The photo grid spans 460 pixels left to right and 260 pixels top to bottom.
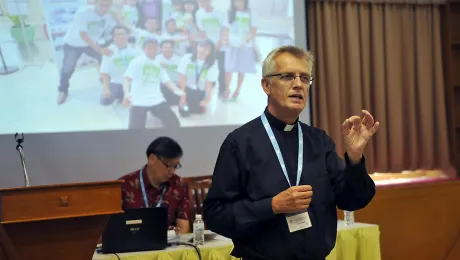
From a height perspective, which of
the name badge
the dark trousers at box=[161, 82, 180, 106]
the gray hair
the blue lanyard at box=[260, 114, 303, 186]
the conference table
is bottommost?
the conference table

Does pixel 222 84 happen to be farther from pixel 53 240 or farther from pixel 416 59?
pixel 53 240

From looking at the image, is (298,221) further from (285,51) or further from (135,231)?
(135,231)

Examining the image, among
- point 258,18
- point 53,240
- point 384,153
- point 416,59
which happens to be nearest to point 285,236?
point 53,240

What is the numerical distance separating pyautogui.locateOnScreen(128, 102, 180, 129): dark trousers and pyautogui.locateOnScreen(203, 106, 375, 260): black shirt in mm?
2648

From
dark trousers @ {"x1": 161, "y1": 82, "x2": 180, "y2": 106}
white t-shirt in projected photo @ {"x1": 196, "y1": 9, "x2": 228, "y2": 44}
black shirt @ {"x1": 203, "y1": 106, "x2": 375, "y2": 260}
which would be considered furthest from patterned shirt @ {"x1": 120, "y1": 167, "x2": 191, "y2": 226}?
black shirt @ {"x1": 203, "y1": 106, "x2": 375, "y2": 260}

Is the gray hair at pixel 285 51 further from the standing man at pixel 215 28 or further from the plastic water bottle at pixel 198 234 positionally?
the standing man at pixel 215 28

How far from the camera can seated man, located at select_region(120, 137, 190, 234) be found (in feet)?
11.9

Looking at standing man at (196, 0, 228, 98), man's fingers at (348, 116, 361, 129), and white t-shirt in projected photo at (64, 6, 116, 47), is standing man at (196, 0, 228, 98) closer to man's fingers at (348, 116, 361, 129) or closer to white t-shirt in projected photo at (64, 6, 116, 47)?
white t-shirt in projected photo at (64, 6, 116, 47)

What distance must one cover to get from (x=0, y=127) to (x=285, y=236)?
293cm

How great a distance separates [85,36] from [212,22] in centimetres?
105

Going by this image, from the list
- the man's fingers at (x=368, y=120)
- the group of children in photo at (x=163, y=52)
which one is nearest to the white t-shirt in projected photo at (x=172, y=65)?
the group of children in photo at (x=163, y=52)

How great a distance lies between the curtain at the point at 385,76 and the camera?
5227 millimetres

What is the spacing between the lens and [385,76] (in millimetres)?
5535

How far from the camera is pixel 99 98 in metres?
4.36
